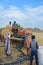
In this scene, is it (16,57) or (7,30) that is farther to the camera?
(7,30)

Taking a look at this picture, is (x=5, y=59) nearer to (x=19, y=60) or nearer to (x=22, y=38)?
(x=19, y=60)

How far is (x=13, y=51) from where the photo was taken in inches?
529

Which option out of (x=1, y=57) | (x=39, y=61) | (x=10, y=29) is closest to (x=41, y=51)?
(x=39, y=61)

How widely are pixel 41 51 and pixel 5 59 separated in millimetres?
2972

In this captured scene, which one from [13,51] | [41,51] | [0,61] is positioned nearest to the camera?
[41,51]

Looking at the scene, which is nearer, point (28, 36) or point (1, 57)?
point (1, 57)

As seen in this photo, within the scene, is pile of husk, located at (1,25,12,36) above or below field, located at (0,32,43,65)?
above

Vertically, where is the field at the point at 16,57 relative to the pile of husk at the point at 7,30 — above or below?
below

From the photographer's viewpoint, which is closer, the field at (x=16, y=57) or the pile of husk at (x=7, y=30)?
the field at (x=16, y=57)

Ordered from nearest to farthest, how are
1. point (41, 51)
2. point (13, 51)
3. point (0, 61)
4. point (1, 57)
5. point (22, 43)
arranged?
point (41, 51) → point (0, 61) → point (1, 57) → point (13, 51) → point (22, 43)

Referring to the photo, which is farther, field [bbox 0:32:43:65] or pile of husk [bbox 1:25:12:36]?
pile of husk [bbox 1:25:12:36]

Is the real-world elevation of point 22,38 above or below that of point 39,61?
above

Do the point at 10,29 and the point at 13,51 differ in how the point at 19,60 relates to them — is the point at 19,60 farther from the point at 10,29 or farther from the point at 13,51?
the point at 10,29

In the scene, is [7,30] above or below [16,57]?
above
